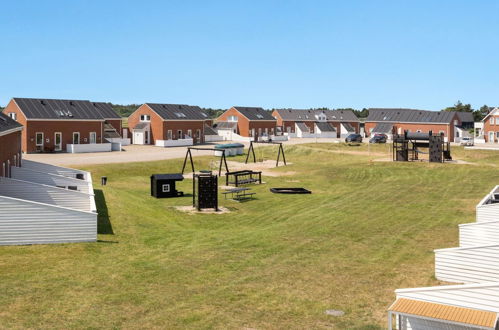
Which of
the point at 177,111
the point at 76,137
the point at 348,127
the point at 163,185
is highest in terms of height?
the point at 177,111

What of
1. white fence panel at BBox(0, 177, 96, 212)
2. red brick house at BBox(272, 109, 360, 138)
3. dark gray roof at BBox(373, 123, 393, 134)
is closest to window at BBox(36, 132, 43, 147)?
white fence panel at BBox(0, 177, 96, 212)

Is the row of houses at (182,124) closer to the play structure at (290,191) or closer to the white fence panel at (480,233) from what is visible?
the play structure at (290,191)

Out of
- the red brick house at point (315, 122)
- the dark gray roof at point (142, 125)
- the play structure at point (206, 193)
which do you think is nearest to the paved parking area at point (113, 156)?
the dark gray roof at point (142, 125)

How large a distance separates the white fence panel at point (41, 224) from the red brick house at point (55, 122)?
45200 mm

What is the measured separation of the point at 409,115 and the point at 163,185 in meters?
81.6

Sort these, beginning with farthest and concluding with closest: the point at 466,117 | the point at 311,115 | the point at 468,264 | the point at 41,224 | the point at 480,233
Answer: the point at 466,117
the point at 311,115
the point at 41,224
the point at 480,233
the point at 468,264

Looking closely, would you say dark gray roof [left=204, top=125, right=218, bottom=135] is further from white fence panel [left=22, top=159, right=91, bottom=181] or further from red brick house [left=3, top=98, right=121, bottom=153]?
white fence panel [left=22, top=159, right=91, bottom=181]

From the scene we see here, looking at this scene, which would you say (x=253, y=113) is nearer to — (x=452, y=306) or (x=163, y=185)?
(x=163, y=185)

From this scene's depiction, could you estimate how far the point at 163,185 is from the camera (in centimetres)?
3806

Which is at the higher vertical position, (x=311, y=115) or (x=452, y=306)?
(x=311, y=115)

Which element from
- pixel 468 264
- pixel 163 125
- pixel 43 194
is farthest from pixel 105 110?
pixel 468 264

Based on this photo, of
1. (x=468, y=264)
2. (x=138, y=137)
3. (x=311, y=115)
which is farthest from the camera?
(x=311, y=115)

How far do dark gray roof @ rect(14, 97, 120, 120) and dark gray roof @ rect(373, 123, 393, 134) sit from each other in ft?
190

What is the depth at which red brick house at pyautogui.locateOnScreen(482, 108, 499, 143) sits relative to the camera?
314ft
